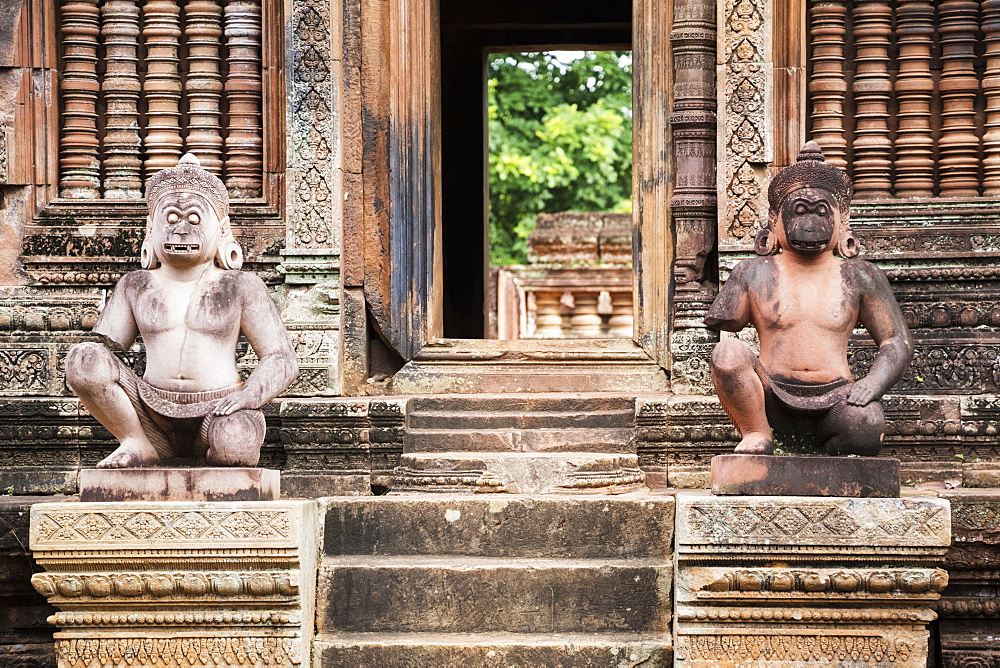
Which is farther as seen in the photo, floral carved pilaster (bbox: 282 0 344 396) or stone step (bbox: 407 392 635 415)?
floral carved pilaster (bbox: 282 0 344 396)

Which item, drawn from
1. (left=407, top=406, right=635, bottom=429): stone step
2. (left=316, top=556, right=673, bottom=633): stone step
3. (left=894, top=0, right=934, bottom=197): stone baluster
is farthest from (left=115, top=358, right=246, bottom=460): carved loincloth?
(left=894, top=0, right=934, bottom=197): stone baluster

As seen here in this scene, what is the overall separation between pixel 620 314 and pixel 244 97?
9765 mm

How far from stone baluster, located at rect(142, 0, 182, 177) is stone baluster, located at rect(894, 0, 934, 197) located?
447cm

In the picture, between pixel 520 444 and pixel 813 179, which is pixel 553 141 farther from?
pixel 813 179

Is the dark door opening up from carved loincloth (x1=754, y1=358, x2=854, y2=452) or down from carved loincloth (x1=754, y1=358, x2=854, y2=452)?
up

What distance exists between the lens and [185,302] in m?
6.41

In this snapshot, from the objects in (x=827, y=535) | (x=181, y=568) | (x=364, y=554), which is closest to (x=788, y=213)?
(x=827, y=535)

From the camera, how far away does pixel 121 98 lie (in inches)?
333

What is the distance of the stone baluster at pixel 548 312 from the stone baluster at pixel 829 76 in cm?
977

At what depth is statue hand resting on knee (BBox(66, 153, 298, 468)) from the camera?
6168mm

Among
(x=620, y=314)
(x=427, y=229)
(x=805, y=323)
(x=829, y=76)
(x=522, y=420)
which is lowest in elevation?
(x=522, y=420)

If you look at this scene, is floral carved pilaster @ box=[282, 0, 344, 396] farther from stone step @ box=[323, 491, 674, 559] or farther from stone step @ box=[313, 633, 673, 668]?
stone step @ box=[313, 633, 673, 668]

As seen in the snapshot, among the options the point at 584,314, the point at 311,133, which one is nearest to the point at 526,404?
the point at 311,133

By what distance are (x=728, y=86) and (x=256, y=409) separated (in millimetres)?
3486
